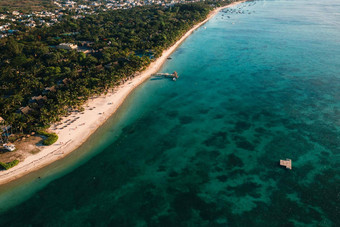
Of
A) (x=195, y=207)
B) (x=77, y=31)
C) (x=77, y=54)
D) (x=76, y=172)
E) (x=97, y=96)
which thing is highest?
(x=77, y=31)

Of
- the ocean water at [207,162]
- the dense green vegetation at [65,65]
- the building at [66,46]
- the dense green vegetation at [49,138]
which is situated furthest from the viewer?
the building at [66,46]

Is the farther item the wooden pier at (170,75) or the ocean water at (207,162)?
the wooden pier at (170,75)

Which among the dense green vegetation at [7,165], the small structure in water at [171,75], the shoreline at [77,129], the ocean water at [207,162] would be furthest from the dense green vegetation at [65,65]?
the ocean water at [207,162]

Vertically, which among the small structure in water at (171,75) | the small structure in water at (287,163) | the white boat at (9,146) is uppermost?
the small structure in water at (171,75)

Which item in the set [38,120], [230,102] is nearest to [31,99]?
[38,120]

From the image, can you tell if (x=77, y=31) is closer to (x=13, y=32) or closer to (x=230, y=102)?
(x=13, y=32)

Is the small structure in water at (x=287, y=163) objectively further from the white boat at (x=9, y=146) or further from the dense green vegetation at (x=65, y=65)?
the white boat at (x=9, y=146)

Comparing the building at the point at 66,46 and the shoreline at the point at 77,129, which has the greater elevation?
the building at the point at 66,46
